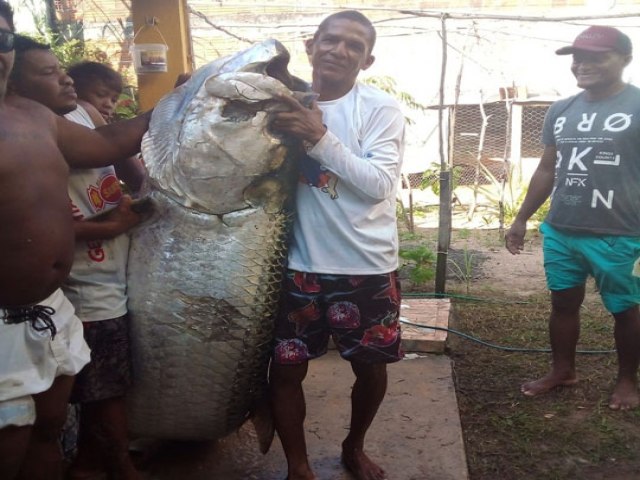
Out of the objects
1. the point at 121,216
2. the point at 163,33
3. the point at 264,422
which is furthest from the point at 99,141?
the point at 163,33

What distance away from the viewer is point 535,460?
9.48 feet

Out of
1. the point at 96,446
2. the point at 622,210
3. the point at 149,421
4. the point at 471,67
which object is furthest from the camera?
the point at 471,67

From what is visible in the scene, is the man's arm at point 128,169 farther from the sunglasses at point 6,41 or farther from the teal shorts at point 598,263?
the teal shorts at point 598,263

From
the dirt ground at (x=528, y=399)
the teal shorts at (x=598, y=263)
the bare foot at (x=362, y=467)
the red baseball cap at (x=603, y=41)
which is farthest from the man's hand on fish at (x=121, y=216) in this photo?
the red baseball cap at (x=603, y=41)

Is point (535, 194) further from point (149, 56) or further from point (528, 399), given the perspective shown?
point (149, 56)

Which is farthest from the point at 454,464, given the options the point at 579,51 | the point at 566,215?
the point at 579,51

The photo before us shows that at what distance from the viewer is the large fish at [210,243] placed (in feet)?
6.65

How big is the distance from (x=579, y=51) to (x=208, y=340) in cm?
228

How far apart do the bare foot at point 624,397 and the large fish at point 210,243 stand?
1997mm

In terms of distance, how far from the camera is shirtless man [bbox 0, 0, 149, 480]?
1.70m

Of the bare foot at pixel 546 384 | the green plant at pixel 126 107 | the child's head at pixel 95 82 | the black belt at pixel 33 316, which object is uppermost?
the child's head at pixel 95 82

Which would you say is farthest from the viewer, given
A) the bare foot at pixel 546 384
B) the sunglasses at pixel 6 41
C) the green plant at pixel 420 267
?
the green plant at pixel 420 267

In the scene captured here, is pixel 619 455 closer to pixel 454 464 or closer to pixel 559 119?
pixel 454 464

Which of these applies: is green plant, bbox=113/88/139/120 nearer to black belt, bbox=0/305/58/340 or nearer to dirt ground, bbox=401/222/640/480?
dirt ground, bbox=401/222/640/480
